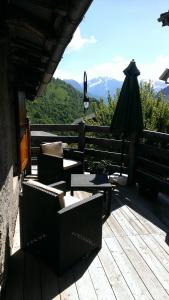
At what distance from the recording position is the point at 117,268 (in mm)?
3387

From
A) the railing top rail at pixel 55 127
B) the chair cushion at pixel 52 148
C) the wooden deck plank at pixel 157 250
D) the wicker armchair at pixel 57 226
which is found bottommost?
the wooden deck plank at pixel 157 250

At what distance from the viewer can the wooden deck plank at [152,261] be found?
3.19 m

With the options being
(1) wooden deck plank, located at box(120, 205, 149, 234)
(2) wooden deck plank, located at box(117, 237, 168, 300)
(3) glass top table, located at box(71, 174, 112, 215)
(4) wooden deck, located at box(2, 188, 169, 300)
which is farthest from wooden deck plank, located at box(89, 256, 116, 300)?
(3) glass top table, located at box(71, 174, 112, 215)

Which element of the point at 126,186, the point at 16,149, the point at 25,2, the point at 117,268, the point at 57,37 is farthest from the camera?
the point at 126,186

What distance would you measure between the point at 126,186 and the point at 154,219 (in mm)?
1666

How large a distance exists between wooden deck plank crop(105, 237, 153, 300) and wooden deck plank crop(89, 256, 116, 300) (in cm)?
22

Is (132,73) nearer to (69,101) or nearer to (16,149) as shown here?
(16,149)

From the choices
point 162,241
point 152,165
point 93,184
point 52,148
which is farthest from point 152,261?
point 52,148

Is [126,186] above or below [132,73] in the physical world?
below

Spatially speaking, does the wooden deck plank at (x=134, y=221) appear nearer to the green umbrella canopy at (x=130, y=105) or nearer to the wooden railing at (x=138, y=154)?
the wooden railing at (x=138, y=154)

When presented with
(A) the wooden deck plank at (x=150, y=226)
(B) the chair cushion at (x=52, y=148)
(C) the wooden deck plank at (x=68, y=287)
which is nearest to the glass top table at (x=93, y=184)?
(A) the wooden deck plank at (x=150, y=226)

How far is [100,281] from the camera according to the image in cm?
315

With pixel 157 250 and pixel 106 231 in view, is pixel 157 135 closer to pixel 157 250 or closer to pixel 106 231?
pixel 106 231

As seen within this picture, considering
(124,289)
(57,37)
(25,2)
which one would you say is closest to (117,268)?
(124,289)
